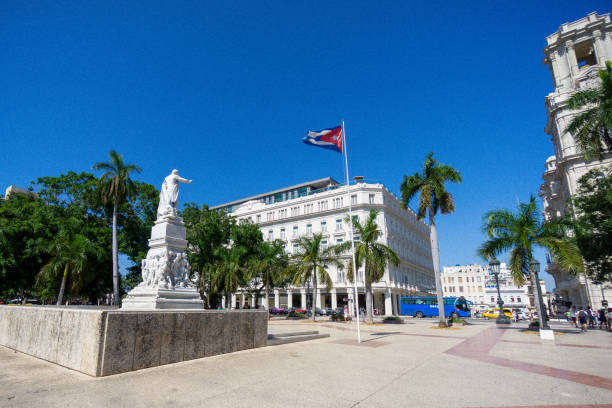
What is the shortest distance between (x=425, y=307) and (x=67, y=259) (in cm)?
4017

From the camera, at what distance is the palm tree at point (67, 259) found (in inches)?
901

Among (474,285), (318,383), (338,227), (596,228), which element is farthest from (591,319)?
(474,285)

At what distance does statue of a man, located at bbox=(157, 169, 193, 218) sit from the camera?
1122 centimetres

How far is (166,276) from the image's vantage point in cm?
1024

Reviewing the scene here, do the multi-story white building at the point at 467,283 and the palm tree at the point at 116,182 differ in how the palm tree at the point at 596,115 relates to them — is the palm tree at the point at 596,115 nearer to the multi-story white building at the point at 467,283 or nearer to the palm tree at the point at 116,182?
the palm tree at the point at 116,182

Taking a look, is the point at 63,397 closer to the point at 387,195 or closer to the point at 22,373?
the point at 22,373

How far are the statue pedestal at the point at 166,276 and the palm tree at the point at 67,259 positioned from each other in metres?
16.4

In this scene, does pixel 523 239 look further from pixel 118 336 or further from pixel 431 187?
pixel 118 336

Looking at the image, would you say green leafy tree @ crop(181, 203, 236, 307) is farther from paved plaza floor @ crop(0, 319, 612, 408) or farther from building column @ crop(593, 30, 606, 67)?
building column @ crop(593, 30, 606, 67)

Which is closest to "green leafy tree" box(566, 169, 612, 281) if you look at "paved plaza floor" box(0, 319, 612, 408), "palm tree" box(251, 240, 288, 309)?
"paved plaza floor" box(0, 319, 612, 408)

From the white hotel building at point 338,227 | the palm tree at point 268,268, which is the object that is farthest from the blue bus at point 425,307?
the palm tree at point 268,268

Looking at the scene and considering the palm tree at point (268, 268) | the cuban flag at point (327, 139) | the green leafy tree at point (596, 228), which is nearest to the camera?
the cuban flag at point (327, 139)

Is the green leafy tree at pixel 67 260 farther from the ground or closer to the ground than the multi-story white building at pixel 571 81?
closer to the ground

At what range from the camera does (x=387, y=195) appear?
52.2 m
